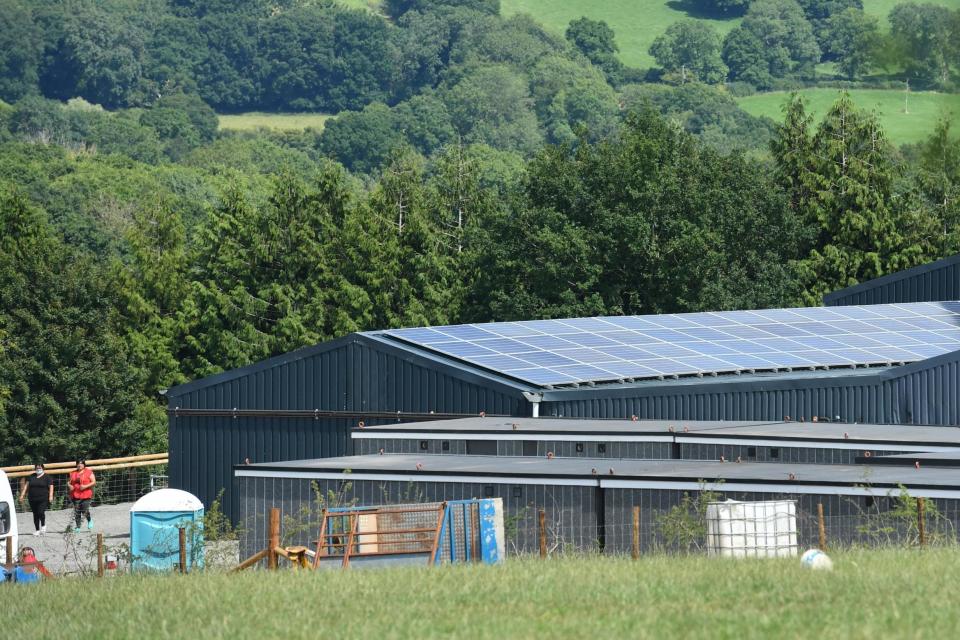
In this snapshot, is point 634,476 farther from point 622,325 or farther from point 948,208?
point 948,208

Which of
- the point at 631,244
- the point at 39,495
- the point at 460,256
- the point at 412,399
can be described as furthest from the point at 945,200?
the point at 39,495

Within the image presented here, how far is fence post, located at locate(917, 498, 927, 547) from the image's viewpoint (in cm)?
2175

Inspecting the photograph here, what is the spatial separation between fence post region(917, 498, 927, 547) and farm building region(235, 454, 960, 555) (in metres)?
0.33

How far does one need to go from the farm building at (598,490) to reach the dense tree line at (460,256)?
1159 inches

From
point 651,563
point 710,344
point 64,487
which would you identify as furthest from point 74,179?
point 651,563

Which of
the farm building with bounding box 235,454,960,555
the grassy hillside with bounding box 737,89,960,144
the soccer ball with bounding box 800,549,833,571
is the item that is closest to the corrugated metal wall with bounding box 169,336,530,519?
the farm building with bounding box 235,454,960,555

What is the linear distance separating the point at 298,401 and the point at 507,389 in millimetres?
5676

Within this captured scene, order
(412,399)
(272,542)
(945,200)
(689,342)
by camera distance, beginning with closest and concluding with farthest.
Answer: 1. (272,542)
2. (412,399)
3. (689,342)
4. (945,200)

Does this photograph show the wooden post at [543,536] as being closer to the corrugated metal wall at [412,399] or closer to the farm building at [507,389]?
the farm building at [507,389]

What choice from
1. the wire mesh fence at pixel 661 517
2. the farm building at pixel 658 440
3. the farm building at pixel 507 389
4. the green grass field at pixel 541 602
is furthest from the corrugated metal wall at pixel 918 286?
the green grass field at pixel 541 602

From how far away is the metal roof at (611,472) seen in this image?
24.0 meters

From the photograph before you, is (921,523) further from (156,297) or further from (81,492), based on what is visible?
(156,297)

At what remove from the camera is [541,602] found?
17.2 metres

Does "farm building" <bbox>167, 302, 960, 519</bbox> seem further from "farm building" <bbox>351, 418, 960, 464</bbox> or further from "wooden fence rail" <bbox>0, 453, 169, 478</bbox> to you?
"wooden fence rail" <bbox>0, 453, 169, 478</bbox>
